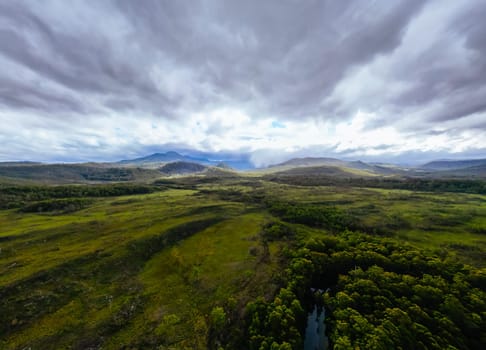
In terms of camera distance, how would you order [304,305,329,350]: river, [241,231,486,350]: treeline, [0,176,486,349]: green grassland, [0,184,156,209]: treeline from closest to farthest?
1. [241,231,486,350]: treeline
2. [0,176,486,349]: green grassland
3. [304,305,329,350]: river
4. [0,184,156,209]: treeline

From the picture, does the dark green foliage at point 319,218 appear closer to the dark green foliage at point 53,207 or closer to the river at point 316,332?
the river at point 316,332

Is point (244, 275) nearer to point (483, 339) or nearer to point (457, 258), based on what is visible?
point (483, 339)

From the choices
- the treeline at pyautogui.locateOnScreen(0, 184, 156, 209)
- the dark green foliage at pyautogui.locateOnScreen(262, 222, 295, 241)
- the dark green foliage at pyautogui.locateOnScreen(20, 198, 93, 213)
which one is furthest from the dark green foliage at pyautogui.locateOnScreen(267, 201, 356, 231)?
the treeline at pyautogui.locateOnScreen(0, 184, 156, 209)

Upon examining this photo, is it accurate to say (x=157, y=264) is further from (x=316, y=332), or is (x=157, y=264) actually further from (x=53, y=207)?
(x=53, y=207)

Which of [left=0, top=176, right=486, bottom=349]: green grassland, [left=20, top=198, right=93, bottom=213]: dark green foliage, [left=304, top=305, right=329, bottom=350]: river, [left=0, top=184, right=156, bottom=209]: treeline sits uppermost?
[left=0, top=184, right=156, bottom=209]: treeline

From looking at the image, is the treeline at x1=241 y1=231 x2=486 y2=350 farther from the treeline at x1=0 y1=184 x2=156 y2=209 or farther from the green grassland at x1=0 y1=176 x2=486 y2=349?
the treeline at x1=0 y1=184 x2=156 y2=209

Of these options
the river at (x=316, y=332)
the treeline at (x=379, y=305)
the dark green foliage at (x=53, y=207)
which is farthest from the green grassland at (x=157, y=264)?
the river at (x=316, y=332)
